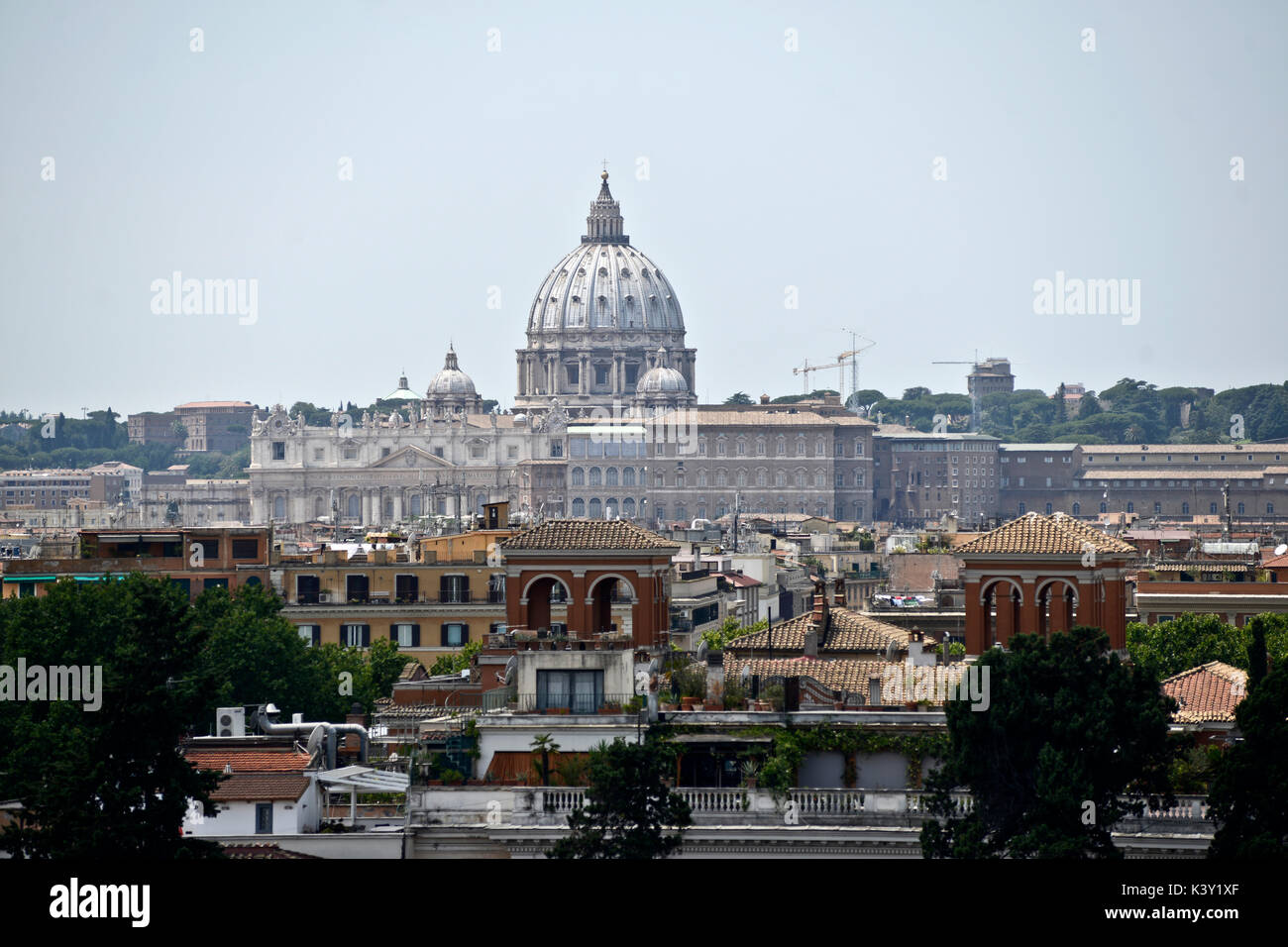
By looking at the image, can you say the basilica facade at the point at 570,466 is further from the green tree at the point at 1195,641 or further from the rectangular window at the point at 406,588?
the green tree at the point at 1195,641

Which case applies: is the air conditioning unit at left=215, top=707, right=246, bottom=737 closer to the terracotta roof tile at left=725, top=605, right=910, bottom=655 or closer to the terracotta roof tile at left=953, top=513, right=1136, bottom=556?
the terracotta roof tile at left=725, top=605, right=910, bottom=655

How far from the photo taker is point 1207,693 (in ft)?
96.3

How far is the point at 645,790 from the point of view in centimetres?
2397

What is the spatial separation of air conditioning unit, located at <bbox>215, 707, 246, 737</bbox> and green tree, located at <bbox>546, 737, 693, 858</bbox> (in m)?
6.24

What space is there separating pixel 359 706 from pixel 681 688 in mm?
7667

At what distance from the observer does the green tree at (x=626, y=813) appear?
2372cm

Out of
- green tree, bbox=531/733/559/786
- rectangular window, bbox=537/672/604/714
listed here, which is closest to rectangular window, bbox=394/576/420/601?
rectangular window, bbox=537/672/604/714

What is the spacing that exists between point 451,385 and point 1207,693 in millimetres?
161366

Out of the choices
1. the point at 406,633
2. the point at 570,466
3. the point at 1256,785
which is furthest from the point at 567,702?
the point at 570,466

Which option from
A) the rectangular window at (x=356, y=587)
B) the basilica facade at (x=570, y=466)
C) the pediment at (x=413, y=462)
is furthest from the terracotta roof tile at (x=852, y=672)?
the pediment at (x=413, y=462)

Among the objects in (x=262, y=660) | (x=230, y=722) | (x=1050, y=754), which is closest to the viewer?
(x=1050, y=754)

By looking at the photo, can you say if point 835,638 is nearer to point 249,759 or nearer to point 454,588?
point 249,759

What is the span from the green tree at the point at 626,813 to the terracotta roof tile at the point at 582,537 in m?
4.80
